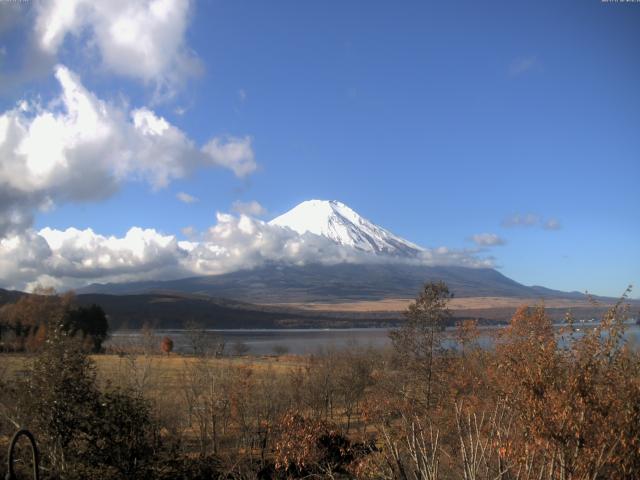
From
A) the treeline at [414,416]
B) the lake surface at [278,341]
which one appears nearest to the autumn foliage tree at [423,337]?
the treeline at [414,416]

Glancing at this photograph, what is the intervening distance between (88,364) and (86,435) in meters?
1.73

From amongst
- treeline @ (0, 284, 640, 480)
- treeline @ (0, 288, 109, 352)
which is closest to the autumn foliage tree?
treeline @ (0, 284, 640, 480)

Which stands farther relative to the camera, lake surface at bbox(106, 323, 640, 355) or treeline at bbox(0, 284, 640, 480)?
lake surface at bbox(106, 323, 640, 355)

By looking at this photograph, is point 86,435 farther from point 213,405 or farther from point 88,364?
point 213,405

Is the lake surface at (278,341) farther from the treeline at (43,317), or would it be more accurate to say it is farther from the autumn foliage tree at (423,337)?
the autumn foliage tree at (423,337)

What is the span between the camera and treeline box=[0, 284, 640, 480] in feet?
23.6

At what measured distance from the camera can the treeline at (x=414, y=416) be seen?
23.6ft

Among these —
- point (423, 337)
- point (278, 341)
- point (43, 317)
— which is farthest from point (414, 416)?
point (278, 341)

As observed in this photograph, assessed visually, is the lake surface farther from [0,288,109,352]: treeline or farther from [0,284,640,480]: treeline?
[0,288,109,352]: treeline

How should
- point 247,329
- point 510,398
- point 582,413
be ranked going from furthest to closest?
point 247,329
point 510,398
point 582,413

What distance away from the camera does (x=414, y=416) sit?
14375 mm

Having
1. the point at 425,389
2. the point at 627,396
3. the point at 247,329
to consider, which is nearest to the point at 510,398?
the point at 627,396

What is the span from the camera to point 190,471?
16.9 metres

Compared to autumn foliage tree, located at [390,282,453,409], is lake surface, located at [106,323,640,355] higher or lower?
lower
